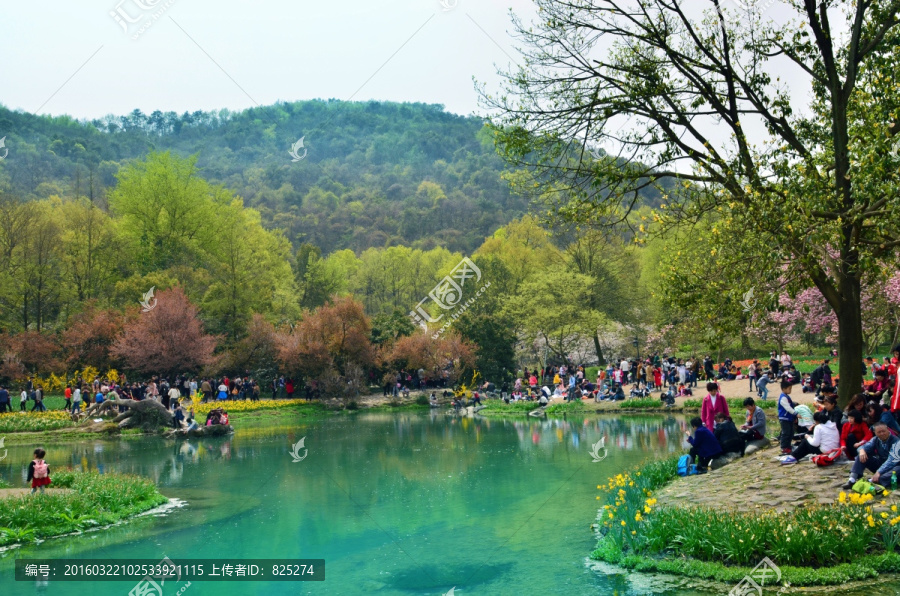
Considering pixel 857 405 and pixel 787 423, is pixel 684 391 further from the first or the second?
pixel 857 405

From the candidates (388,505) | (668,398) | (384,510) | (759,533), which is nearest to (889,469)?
(759,533)

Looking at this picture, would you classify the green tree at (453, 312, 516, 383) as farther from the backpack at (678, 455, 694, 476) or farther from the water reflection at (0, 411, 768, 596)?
Answer: the backpack at (678, 455, 694, 476)

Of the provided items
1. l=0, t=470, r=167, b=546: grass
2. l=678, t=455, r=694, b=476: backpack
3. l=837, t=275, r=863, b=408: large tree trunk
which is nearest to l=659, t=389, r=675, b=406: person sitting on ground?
l=678, t=455, r=694, b=476: backpack

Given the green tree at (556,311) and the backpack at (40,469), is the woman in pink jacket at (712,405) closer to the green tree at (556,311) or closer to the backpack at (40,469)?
the backpack at (40,469)

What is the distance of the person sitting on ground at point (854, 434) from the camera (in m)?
10.3

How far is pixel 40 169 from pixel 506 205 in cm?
6969

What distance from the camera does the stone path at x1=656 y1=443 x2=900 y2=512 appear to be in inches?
371

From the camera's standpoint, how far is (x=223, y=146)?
16450cm

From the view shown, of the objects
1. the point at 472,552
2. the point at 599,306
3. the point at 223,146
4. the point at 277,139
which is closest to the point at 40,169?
the point at 223,146

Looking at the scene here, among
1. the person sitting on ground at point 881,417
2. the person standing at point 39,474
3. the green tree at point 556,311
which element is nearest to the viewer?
the person sitting on ground at point 881,417

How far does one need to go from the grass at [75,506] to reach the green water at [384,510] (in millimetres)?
417

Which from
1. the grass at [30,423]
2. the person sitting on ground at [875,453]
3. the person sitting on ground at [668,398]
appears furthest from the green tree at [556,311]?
the person sitting on ground at [875,453]

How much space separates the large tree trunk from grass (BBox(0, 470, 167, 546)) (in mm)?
12939

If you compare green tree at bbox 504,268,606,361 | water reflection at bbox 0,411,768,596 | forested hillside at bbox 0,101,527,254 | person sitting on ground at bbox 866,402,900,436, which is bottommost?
water reflection at bbox 0,411,768,596
